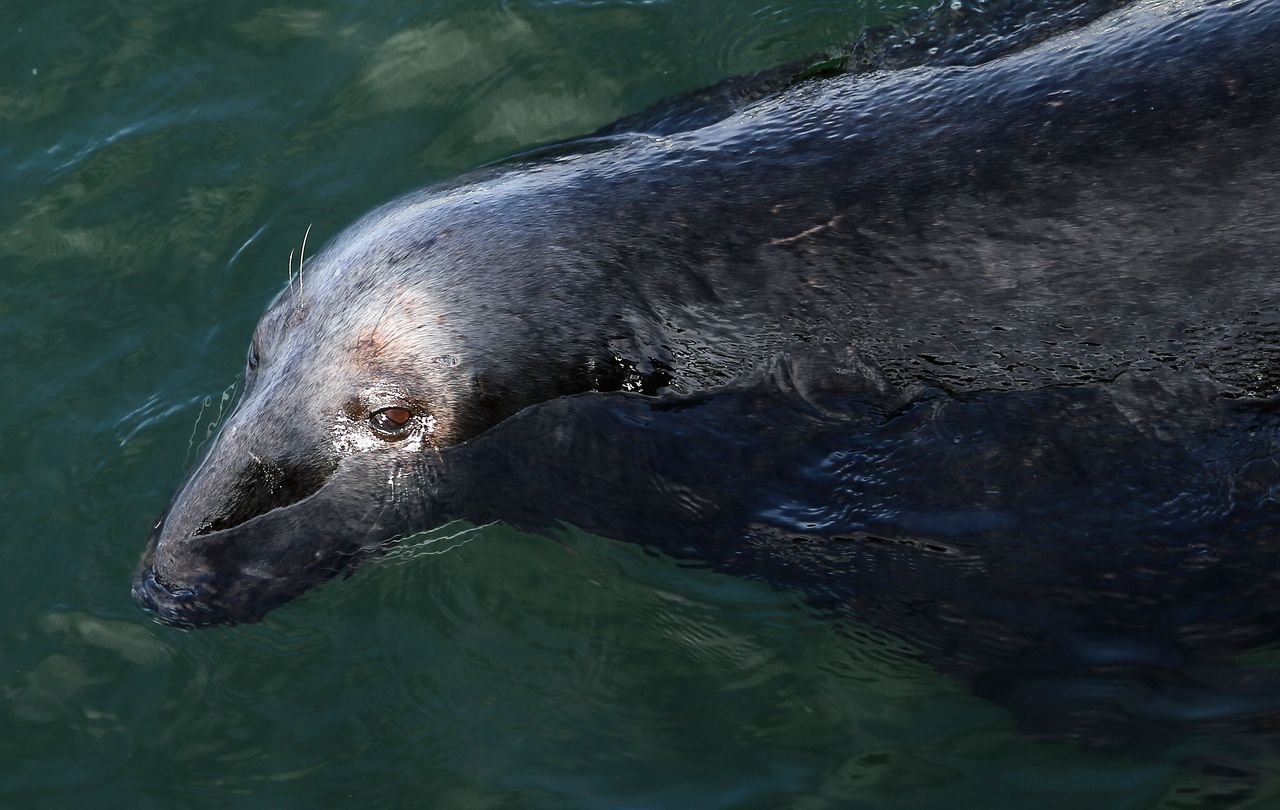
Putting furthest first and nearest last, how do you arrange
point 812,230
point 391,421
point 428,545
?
1. point 428,545
2. point 391,421
3. point 812,230

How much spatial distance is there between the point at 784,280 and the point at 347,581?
8.51 ft

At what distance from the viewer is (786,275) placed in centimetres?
530

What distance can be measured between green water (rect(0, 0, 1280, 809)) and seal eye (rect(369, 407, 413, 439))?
2.74 ft

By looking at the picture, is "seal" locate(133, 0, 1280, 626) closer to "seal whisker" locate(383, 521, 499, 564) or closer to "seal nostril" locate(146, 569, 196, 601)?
"seal nostril" locate(146, 569, 196, 601)

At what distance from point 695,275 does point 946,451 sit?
4.03ft

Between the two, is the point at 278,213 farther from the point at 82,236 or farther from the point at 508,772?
the point at 508,772

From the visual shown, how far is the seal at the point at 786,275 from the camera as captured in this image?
4852mm

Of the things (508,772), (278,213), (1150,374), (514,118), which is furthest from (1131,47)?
(278,213)

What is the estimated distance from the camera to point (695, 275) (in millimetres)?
5414

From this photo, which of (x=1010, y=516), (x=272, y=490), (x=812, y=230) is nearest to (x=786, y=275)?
(x=812, y=230)

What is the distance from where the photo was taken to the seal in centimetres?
485

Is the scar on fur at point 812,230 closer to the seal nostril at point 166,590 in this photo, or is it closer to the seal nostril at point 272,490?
the seal nostril at point 272,490

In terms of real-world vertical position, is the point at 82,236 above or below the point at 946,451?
above

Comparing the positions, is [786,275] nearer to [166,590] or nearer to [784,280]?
[784,280]
